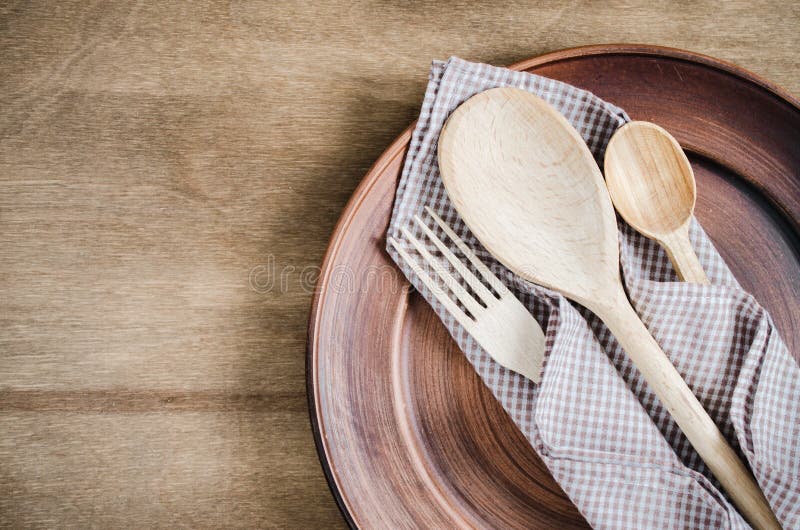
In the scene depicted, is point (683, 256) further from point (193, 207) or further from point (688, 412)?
point (193, 207)

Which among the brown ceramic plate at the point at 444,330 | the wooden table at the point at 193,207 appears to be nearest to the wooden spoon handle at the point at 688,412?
the brown ceramic plate at the point at 444,330

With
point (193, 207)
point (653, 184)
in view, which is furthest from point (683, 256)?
point (193, 207)

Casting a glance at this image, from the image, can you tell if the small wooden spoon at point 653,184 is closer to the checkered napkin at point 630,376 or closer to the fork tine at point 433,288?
the checkered napkin at point 630,376

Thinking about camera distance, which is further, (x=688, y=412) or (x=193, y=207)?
(x=193, y=207)

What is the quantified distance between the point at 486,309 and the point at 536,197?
100 millimetres

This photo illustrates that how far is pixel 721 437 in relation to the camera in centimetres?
38

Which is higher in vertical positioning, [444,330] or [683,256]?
[683,256]

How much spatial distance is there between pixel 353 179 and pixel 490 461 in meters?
0.28

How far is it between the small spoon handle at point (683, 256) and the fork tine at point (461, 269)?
0.47 ft

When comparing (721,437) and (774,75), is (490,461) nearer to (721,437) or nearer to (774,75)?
(721,437)

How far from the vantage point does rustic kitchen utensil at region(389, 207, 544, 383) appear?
404 millimetres

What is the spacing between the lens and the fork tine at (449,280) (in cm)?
41

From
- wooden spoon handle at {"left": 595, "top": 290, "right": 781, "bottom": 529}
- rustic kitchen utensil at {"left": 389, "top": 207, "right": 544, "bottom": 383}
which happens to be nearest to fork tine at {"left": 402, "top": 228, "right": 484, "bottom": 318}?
rustic kitchen utensil at {"left": 389, "top": 207, "right": 544, "bottom": 383}

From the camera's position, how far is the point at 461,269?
1.38 ft
